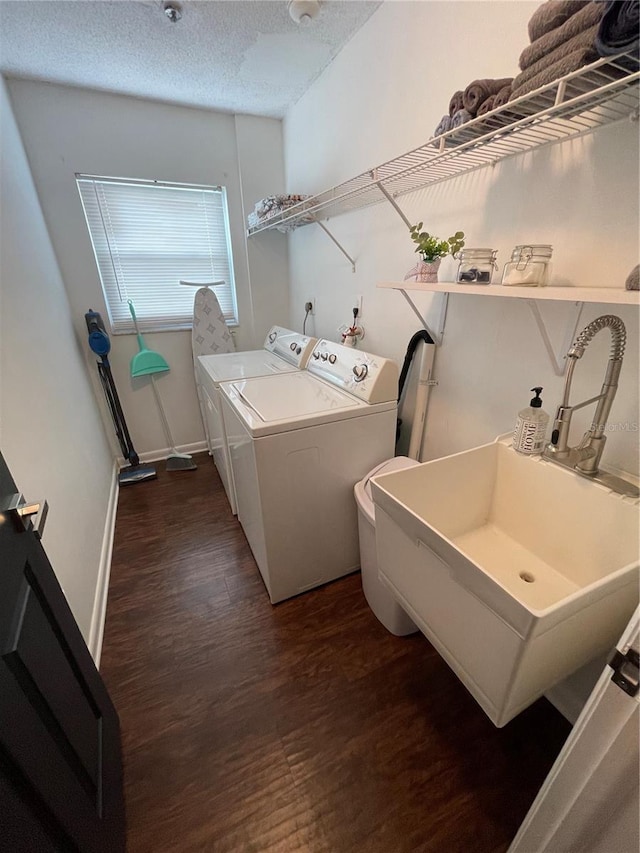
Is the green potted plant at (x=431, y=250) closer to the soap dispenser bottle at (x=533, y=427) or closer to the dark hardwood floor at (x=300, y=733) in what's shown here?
the soap dispenser bottle at (x=533, y=427)

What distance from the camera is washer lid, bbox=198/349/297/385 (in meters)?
2.08

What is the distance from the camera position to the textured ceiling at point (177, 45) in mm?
1516

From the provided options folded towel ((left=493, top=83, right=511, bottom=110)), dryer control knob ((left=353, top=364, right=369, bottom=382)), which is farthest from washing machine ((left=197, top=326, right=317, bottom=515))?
folded towel ((left=493, top=83, right=511, bottom=110))

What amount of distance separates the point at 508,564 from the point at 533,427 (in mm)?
446

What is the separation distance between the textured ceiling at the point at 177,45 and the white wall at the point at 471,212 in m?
0.17

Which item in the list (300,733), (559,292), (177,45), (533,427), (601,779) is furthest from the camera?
(177,45)

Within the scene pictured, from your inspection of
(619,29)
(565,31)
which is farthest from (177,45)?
(619,29)

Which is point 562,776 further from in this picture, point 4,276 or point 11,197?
point 11,197

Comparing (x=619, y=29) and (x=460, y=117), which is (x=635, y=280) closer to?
(x=619, y=29)

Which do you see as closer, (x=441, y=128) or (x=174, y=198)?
(x=441, y=128)

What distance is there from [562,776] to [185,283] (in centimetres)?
302

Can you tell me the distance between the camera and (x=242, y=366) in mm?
2271

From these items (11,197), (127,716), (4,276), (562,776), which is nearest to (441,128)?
(562,776)

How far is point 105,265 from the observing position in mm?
2572
